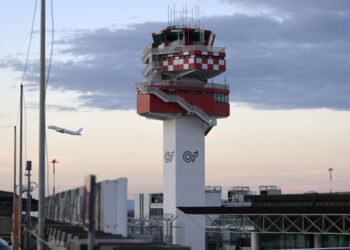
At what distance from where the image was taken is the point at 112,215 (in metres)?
23.1

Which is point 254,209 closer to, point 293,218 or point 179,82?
point 293,218

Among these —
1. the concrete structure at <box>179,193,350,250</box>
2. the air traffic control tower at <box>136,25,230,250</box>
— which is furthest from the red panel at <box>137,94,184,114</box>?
the concrete structure at <box>179,193,350,250</box>

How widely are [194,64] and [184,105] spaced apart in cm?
600

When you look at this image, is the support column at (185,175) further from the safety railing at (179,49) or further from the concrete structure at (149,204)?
the concrete structure at (149,204)

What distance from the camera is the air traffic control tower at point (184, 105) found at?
87062 millimetres

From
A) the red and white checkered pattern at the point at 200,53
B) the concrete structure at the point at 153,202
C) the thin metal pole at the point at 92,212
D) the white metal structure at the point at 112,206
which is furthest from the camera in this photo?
the concrete structure at the point at 153,202

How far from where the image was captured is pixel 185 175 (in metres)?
87.9

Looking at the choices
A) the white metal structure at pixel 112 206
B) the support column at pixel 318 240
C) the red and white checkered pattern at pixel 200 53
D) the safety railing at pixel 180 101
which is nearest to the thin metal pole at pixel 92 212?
the white metal structure at pixel 112 206

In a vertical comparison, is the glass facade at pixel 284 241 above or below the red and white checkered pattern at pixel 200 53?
below

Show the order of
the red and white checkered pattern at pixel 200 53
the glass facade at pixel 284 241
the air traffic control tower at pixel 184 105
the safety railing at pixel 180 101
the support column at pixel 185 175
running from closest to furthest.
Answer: the glass facade at pixel 284 241, the support column at pixel 185 175, the air traffic control tower at pixel 184 105, the safety railing at pixel 180 101, the red and white checkered pattern at pixel 200 53

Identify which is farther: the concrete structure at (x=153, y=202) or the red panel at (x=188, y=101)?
the concrete structure at (x=153, y=202)

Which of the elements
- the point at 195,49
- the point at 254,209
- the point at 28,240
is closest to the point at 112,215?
the point at 28,240

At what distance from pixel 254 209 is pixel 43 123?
3915 centimetres

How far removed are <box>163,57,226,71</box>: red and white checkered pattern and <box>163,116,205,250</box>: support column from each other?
7.38 meters
